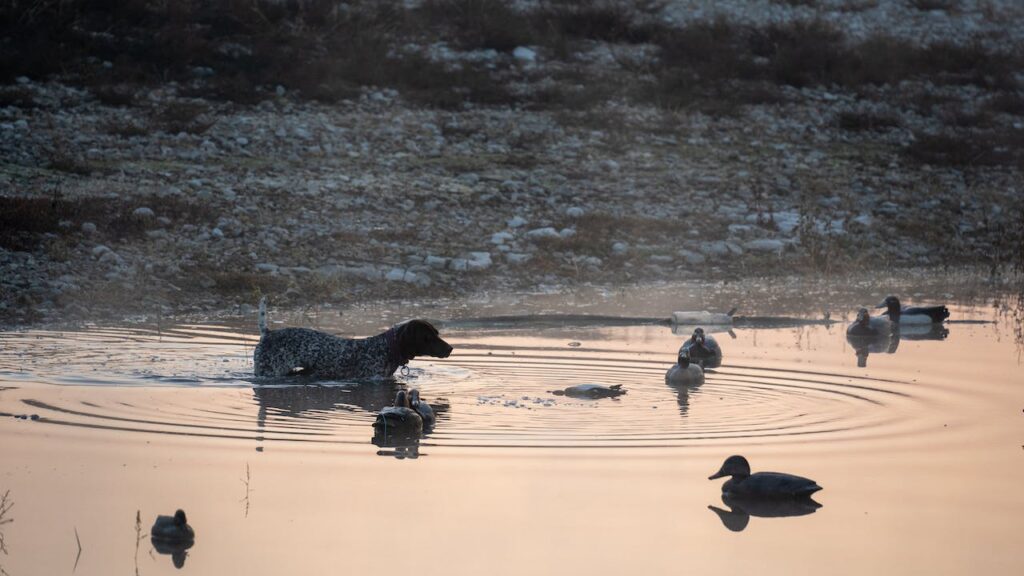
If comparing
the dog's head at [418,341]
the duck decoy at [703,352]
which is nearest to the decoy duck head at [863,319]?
the duck decoy at [703,352]

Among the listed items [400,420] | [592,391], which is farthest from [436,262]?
[400,420]

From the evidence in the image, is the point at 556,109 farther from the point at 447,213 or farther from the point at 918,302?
the point at 918,302

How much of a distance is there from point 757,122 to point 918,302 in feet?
33.8

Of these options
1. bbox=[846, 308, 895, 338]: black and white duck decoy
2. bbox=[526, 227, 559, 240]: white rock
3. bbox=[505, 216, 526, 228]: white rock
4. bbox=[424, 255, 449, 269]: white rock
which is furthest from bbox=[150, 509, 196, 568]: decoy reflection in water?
bbox=[505, 216, 526, 228]: white rock

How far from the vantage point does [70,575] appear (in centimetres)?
625

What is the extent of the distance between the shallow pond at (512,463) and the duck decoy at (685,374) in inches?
4.4

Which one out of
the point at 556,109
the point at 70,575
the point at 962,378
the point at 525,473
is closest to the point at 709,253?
the point at 556,109

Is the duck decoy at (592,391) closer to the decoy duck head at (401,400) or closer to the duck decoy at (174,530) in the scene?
the decoy duck head at (401,400)

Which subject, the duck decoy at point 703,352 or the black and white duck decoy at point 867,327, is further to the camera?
the black and white duck decoy at point 867,327

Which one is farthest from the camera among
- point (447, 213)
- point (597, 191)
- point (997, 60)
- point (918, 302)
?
point (997, 60)

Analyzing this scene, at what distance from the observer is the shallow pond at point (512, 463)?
21.9 ft

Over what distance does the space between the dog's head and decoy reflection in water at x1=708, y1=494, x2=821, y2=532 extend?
17.4 feet

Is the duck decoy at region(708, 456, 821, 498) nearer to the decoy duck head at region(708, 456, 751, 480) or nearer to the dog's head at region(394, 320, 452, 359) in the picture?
the decoy duck head at region(708, 456, 751, 480)

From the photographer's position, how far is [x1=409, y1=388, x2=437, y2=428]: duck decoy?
1002cm
